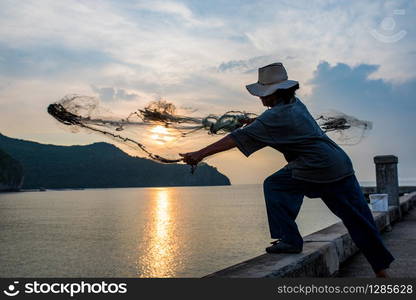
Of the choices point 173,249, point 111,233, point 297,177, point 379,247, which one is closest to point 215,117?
point 297,177

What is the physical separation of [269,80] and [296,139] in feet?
2.23

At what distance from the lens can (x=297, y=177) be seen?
4.88 m

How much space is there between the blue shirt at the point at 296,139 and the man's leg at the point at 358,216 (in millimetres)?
126

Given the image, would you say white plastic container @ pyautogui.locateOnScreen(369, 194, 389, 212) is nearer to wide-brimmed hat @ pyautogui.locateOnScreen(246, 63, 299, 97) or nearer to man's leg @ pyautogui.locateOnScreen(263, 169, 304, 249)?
man's leg @ pyautogui.locateOnScreen(263, 169, 304, 249)

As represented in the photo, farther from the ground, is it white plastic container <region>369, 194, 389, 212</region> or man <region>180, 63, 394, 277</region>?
man <region>180, 63, 394, 277</region>

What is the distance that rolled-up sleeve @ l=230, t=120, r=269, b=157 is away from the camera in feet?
15.2

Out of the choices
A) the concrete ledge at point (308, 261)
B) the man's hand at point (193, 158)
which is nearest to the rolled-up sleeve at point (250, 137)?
the man's hand at point (193, 158)

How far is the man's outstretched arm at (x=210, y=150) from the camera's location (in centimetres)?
458

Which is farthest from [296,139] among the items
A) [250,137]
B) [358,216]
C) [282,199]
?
[358,216]

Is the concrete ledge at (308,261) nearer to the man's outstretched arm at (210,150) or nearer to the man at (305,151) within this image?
the man at (305,151)

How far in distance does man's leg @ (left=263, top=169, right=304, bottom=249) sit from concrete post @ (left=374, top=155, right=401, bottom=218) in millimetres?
8496

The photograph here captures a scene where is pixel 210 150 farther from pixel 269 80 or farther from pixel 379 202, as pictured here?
pixel 379 202

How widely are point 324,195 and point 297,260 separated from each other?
79 cm

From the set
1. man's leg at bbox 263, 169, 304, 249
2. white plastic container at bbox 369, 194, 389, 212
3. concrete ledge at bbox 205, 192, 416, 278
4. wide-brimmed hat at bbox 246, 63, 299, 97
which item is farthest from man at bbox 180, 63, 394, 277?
white plastic container at bbox 369, 194, 389, 212
